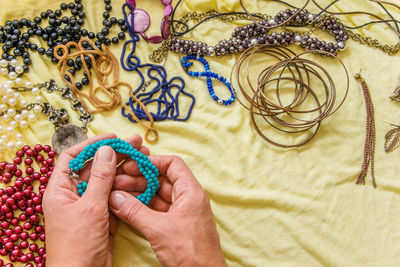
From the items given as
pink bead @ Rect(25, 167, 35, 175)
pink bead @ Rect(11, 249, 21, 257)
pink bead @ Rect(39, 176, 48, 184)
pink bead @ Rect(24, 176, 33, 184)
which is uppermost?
pink bead @ Rect(25, 167, 35, 175)

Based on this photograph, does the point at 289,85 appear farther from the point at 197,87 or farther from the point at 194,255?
the point at 194,255

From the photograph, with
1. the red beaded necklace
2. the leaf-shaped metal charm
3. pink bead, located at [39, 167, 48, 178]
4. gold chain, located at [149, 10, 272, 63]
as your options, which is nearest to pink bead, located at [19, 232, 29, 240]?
the red beaded necklace

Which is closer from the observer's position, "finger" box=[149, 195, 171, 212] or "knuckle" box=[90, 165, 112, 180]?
"knuckle" box=[90, 165, 112, 180]

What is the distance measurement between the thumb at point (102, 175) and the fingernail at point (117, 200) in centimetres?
3

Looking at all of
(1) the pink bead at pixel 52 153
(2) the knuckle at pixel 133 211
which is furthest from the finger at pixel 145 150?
(1) the pink bead at pixel 52 153

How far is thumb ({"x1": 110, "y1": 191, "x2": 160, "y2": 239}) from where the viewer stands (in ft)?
3.21

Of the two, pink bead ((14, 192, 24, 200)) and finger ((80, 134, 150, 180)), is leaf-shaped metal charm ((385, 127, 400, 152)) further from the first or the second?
pink bead ((14, 192, 24, 200))

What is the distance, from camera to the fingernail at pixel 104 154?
1.02 meters

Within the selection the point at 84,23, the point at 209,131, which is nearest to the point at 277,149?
the point at 209,131

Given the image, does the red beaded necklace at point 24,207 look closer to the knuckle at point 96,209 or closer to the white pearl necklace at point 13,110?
the white pearl necklace at point 13,110

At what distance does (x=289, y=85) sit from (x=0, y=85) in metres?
1.09

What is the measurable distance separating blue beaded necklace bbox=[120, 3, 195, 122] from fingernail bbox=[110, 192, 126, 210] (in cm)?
36

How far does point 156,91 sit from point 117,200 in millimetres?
485

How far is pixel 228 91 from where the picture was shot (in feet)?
4.52
